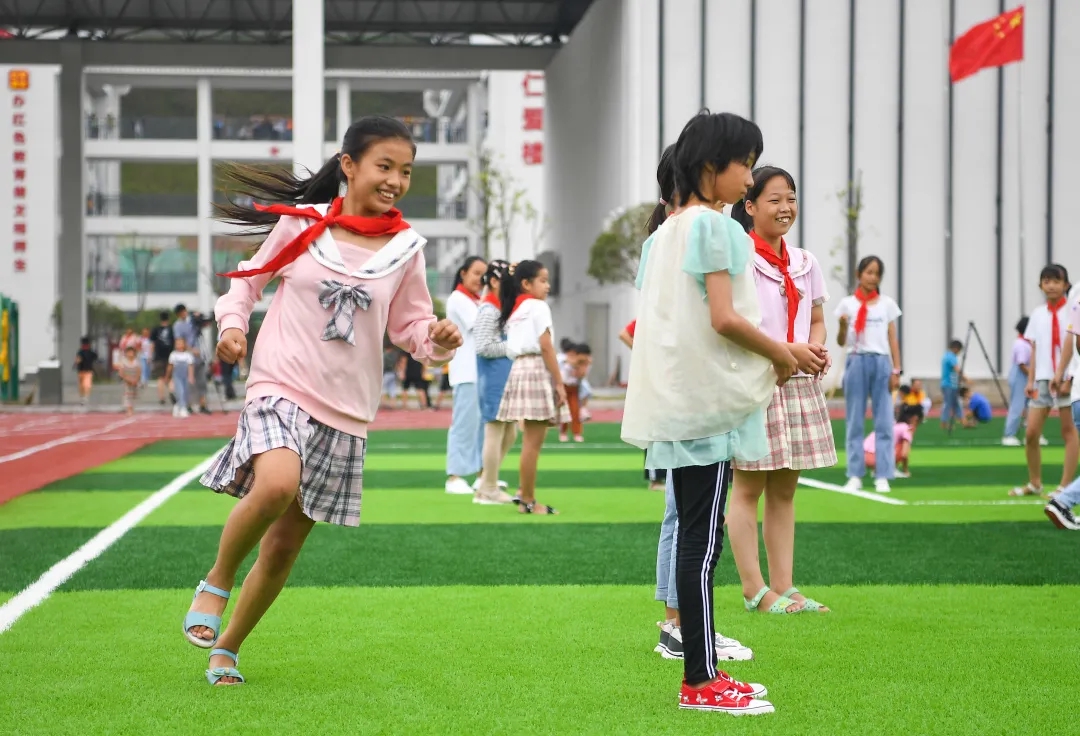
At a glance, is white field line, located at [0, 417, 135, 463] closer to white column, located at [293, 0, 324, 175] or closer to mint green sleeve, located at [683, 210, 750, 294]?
white column, located at [293, 0, 324, 175]

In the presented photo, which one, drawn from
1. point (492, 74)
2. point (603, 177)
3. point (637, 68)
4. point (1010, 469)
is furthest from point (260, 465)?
point (492, 74)

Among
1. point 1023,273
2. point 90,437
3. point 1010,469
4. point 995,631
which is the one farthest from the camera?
point 1023,273

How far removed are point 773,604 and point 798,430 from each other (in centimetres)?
76

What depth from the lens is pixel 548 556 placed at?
8.21 m

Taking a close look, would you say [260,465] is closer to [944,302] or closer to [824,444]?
[824,444]

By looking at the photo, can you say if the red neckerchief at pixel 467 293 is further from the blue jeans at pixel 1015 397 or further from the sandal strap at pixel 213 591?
the blue jeans at pixel 1015 397

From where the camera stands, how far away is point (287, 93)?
76438 millimetres

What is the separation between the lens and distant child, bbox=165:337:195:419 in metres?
26.9

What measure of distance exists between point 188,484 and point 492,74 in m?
52.8

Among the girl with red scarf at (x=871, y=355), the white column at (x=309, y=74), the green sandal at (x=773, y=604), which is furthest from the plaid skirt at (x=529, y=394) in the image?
the white column at (x=309, y=74)

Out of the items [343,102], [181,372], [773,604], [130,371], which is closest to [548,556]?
[773,604]

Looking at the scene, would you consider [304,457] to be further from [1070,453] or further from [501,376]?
[1070,453]

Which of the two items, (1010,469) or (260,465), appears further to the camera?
(1010,469)

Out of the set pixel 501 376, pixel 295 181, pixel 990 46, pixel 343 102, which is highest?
pixel 343 102
